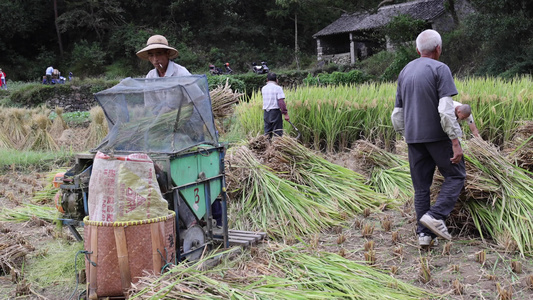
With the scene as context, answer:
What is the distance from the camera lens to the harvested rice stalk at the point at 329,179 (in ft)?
17.1

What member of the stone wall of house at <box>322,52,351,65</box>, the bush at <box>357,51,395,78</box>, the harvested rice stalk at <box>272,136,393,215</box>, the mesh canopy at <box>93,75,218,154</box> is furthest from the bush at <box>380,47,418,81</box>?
the mesh canopy at <box>93,75,218,154</box>

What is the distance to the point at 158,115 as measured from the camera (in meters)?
3.37

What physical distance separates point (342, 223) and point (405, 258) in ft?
3.67

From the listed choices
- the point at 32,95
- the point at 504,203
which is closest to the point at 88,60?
the point at 32,95

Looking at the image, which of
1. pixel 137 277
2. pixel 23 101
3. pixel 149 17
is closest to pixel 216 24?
pixel 149 17

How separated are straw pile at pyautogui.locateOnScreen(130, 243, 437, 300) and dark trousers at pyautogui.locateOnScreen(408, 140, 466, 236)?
2.52ft

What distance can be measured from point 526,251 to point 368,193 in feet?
6.83

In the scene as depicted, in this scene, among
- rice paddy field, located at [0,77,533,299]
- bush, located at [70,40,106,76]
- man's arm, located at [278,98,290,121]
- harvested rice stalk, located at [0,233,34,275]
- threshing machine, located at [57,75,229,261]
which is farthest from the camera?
bush, located at [70,40,106,76]

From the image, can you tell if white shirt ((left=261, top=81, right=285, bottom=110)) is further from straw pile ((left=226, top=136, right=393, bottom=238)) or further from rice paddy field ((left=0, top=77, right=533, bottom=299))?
straw pile ((left=226, top=136, right=393, bottom=238))

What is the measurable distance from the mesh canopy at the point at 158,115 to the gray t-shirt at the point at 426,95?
62.8 inches

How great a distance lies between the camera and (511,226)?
3691mm

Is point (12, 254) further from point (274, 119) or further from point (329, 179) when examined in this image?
point (274, 119)

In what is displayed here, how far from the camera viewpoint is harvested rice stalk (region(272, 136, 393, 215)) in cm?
523

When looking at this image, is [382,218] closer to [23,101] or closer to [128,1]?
[23,101]
